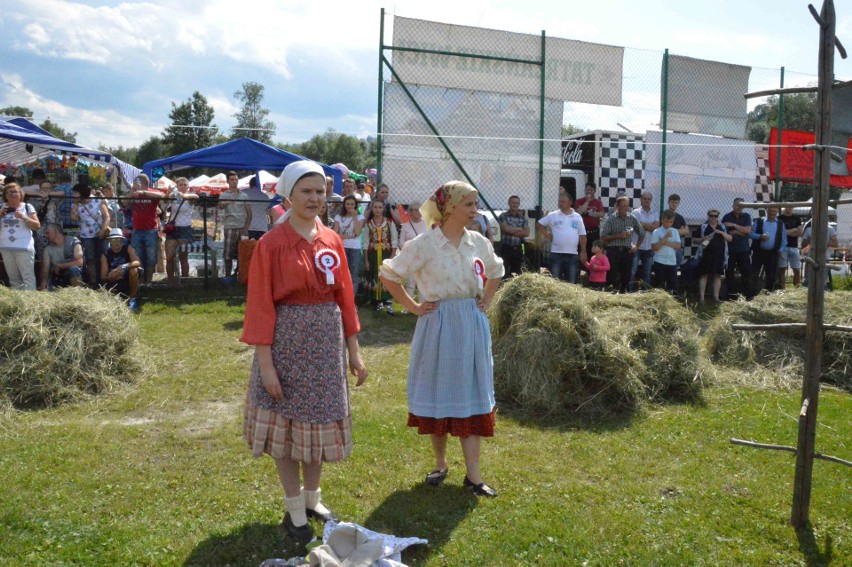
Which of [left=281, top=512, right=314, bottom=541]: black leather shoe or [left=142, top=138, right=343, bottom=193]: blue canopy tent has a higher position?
[left=142, top=138, right=343, bottom=193]: blue canopy tent

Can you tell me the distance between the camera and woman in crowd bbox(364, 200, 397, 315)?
10328mm

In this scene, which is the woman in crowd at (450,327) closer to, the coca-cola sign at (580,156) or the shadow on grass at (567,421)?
the shadow on grass at (567,421)

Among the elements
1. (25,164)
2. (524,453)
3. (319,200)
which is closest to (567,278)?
(524,453)

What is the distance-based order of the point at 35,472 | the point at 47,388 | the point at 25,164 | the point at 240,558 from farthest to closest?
the point at 25,164 < the point at 47,388 < the point at 35,472 < the point at 240,558

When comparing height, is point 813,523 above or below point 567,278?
below

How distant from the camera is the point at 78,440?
5.01 m

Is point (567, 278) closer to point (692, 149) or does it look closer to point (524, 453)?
point (692, 149)

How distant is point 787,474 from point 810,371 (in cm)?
114

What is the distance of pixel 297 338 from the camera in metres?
3.47

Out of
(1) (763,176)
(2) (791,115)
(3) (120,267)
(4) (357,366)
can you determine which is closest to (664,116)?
(1) (763,176)

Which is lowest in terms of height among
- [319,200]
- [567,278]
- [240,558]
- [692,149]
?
[240,558]

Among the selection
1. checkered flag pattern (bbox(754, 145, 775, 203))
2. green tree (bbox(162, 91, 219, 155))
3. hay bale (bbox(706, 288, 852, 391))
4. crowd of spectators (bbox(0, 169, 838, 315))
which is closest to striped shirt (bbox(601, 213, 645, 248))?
crowd of spectators (bbox(0, 169, 838, 315))

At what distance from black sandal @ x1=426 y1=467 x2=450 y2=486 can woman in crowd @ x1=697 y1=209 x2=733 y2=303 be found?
8467 millimetres

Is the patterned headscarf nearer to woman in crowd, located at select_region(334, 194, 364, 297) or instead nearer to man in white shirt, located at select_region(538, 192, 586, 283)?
woman in crowd, located at select_region(334, 194, 364, 297)
